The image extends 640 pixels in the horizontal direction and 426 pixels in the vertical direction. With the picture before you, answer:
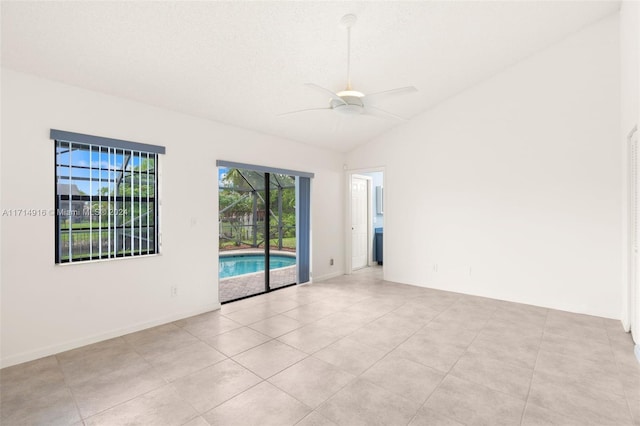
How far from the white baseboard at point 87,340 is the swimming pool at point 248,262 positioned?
3.38 metres

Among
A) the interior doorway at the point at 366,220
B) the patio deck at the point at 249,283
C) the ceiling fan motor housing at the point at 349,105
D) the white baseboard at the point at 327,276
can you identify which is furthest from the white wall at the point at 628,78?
the patio deck at the point at 249,283

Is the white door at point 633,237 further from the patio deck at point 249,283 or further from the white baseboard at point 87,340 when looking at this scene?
the white baseboard at point 87,340

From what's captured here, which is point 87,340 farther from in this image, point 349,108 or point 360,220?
point 360,220

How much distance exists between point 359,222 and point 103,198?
4842 mm

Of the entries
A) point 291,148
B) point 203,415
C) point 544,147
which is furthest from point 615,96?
point 203,415

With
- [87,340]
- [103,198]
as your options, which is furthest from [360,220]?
[87,340]

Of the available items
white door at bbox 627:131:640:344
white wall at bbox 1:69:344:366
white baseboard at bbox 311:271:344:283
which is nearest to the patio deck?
white baseboard at bbox 311:271:344:283

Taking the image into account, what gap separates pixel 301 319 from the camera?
3.69 meters

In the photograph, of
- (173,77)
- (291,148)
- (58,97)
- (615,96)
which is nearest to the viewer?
(58,97)

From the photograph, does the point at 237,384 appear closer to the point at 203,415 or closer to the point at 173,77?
the point at 203,415

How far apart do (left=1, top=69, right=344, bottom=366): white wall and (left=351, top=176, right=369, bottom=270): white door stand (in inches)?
104

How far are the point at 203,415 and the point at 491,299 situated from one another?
160 inches

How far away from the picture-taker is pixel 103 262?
3158 mm

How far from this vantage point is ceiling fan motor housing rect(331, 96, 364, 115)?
8.82ft
